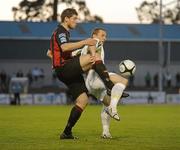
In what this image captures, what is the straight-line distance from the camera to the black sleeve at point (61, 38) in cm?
1204

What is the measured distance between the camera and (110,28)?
69.9 m

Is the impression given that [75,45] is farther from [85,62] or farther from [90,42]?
[85,62]

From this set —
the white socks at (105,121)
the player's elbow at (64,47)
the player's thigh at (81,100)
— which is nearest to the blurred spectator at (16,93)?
the white socks at (105,121)

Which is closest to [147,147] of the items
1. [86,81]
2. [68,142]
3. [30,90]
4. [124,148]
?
[124,148]

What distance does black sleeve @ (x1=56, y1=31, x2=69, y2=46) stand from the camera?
12.0 m

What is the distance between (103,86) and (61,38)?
1374mm

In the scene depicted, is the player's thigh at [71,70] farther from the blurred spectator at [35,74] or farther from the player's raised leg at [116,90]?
the blurred spectator at [35,74]

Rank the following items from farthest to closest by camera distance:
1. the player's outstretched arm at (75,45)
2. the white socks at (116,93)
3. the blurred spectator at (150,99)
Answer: the blurred spectator at (150,99), the white socks at (116,93), the player's outstretched arm at (75,45)

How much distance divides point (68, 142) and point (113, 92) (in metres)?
1.42

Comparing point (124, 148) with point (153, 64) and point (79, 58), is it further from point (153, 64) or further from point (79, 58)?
point (153, 64)

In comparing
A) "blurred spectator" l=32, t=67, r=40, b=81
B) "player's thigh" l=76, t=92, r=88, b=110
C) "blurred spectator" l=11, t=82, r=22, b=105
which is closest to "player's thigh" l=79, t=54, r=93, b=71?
"player's thigh" l=76, t=92, r=88, b=110

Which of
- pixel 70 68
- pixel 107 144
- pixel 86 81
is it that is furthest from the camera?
pixel 86 81

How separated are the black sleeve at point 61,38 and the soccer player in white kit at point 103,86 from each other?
0.67m

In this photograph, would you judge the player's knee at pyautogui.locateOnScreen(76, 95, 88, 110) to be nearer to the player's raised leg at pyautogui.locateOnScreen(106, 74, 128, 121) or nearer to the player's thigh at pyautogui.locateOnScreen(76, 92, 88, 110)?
the player's thigh at pyautogui.locateOnScreen(76, 92, 88, 110)
